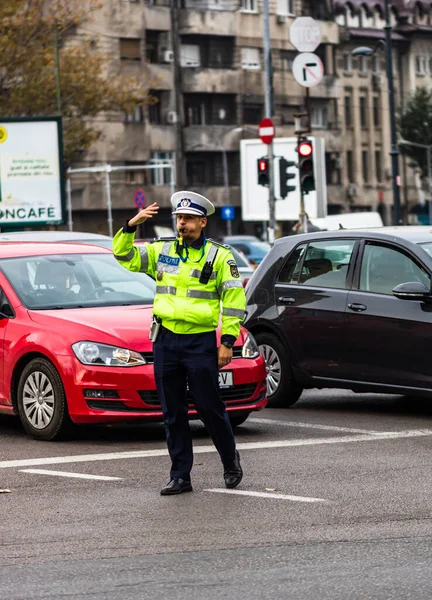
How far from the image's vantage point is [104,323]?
40.4ft

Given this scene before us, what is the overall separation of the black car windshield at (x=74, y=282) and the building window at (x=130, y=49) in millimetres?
68867

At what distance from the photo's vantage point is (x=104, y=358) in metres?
12.1

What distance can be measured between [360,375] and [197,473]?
3.70 m

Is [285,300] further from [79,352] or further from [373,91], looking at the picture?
[373,91]

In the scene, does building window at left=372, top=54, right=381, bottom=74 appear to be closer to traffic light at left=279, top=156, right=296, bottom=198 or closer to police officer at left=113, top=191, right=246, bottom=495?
traffic light at left=279, top=156, right=296, bottom=198

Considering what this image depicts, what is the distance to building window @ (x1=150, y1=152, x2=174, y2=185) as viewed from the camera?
84312 millimetres

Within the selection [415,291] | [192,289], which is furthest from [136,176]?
[192,289]

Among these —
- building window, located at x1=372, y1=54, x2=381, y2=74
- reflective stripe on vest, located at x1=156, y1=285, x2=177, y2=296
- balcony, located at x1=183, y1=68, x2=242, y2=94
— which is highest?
building window, located at x1=372, y1=54, x2=381, y2=74

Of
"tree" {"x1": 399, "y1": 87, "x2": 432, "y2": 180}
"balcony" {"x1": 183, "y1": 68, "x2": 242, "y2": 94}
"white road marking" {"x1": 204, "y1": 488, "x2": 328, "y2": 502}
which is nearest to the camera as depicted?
"white road marking" {"x1": 204, "y1": 488, "x2": 328, "y2": 502}

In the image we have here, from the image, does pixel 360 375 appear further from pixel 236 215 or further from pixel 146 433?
pixel 236 215

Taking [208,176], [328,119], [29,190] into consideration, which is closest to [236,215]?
[208,176]

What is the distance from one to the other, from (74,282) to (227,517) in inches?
198

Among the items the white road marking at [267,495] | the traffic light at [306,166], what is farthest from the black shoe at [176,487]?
the traffic light at [306,166]

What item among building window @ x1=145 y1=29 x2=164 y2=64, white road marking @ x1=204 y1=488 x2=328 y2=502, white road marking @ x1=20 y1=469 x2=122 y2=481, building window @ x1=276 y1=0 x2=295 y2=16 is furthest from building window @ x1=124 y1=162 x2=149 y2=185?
white road marking @ x1=204 y1=488 x2=328 y2=502
